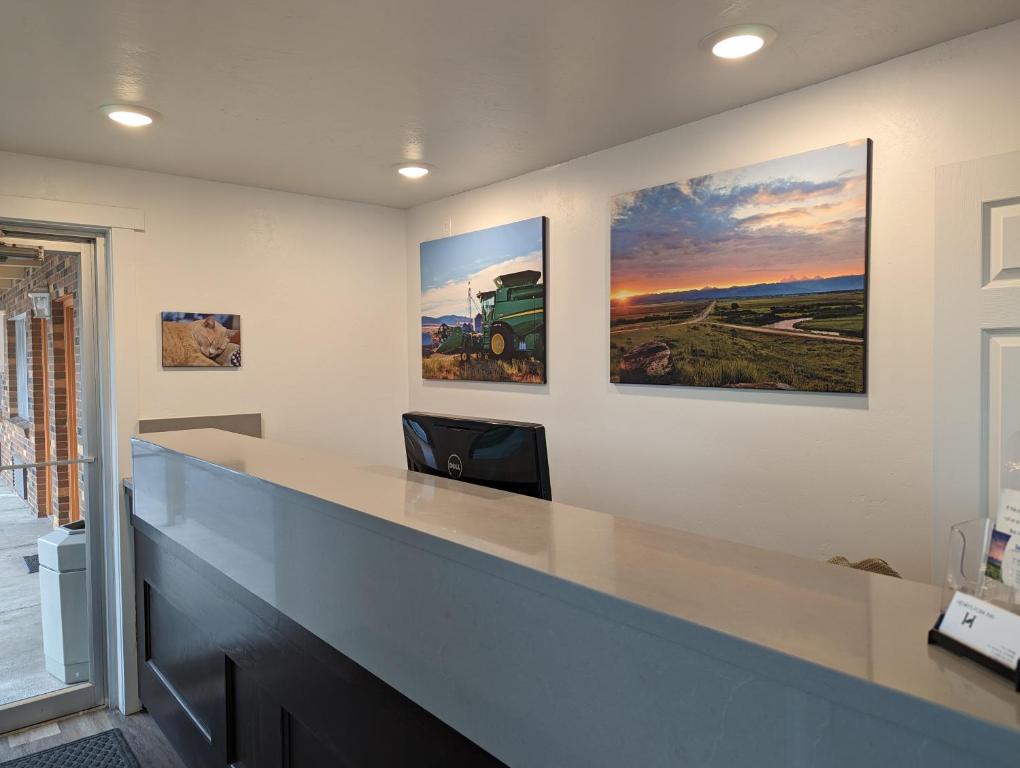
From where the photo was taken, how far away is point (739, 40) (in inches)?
72.7

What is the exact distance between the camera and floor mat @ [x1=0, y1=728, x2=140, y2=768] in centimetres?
269

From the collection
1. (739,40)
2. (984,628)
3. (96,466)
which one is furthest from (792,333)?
(96,466)

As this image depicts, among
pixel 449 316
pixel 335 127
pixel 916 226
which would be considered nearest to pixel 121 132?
pixel 335 127

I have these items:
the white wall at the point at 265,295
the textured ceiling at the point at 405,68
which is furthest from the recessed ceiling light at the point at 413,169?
the white wall at the point at 265,295

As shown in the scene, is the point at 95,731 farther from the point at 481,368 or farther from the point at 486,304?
the point at 486,304

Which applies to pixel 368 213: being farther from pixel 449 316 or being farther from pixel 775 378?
pixel 775 378

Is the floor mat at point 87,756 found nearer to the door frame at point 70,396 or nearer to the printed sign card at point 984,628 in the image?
the door frame at point 70,396

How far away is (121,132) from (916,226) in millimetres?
2709

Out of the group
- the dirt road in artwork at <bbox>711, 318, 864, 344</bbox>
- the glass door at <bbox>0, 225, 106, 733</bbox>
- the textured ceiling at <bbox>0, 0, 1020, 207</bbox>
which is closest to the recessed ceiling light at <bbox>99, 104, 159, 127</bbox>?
the textured ceiling at <bbox>0, 0, 1020, 207</bbox>

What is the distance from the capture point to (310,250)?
144 inches

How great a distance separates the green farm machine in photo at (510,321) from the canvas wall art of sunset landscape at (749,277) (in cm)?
46

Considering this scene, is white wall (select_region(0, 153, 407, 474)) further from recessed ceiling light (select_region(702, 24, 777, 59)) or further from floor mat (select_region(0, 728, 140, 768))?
recessed ceiling light (select_region(702, 24, 777, 59))

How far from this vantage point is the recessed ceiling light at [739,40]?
70.4 inches

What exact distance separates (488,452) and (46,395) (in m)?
2.45
